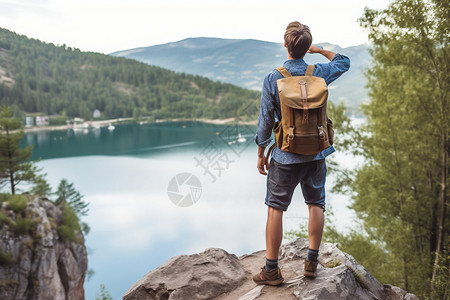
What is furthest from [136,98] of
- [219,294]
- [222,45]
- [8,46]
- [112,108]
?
[219,294]

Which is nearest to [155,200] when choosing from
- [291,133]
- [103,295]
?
[103,295]

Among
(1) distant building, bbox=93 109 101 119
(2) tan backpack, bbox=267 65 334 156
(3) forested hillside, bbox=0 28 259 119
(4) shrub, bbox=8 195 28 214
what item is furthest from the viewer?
(1) distant building, bbox=93 109 101 119

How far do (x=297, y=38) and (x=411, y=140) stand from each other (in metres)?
7.17

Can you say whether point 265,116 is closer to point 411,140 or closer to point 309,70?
point 309,70

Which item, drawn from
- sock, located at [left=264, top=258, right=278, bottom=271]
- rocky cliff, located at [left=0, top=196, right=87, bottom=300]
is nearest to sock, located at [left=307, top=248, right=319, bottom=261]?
sock, located at [left=264, top=258, right=278, bottom=271]

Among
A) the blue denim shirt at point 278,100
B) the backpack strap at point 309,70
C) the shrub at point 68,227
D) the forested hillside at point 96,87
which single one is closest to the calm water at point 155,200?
the shrub at point 68,227

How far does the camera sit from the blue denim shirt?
3.01 meters

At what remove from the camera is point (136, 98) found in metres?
108

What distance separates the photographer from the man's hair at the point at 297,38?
2.91 metres

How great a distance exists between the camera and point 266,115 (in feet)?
9.98

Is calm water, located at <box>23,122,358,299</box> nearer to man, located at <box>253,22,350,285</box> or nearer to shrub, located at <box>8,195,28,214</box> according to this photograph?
shrub, located at <box>8,195,28,214</box>

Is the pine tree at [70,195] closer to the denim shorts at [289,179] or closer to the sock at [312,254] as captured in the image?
the sock at [312,254]

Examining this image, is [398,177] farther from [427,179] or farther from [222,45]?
[222,45]

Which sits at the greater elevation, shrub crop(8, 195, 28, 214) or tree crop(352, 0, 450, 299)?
tree crop(352, 0, 450, 299)
